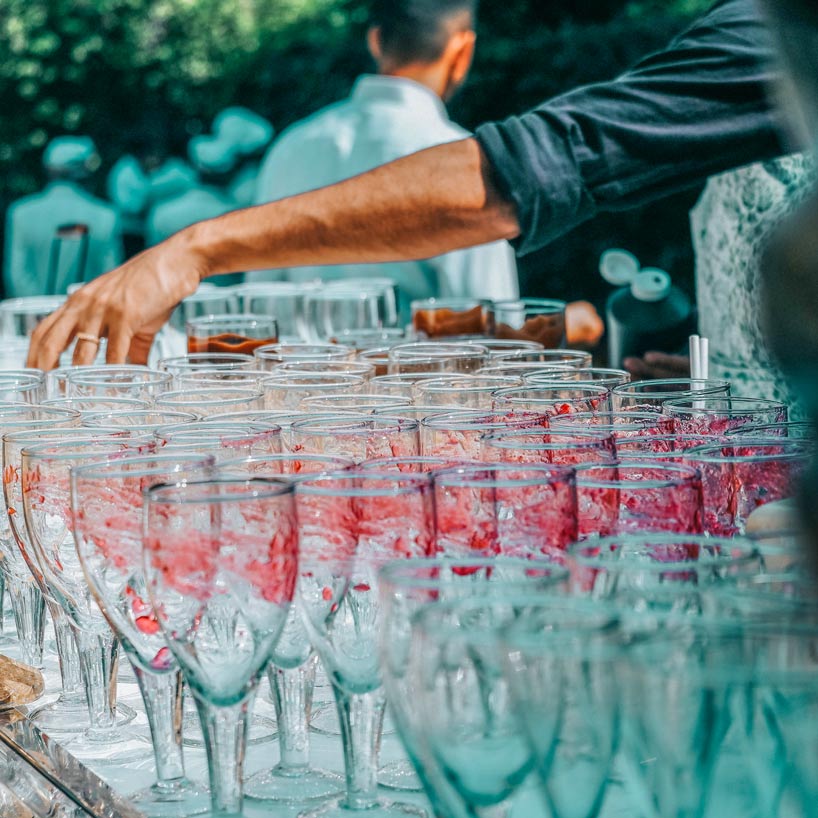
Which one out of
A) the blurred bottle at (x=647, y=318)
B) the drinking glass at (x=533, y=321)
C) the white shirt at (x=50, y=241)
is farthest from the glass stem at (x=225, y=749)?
the white shirt at (x=50, y=241)

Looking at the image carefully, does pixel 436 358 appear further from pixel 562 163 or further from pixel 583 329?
pixel 583 329

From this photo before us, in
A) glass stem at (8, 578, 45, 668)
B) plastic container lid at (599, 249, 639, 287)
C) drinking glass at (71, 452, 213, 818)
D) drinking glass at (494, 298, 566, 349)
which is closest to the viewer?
drinking glass at (71, 452, 213, 818)

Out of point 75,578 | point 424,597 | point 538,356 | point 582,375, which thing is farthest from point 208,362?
point 424,597

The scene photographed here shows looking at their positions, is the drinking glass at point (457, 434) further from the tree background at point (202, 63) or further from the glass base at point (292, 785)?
the tree background at point (202, 63)

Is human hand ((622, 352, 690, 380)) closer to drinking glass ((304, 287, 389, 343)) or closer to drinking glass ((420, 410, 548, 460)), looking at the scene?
drinking glass ((304, 287, 389, 343))

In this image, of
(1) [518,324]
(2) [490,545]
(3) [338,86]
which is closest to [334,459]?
(2) [490,545]

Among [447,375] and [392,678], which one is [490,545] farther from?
[447,375]

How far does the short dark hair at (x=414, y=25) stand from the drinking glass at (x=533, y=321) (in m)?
→ 2.23

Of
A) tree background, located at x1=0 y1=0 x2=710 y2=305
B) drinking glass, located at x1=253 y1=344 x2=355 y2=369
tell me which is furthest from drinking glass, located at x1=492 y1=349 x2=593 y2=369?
tree background, located at x1=0 y1=0 x2=710 y2=305

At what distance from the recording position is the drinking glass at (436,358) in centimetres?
177

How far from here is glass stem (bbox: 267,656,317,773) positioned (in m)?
1.06

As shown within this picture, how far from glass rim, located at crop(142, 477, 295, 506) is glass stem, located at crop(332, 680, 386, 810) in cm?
16

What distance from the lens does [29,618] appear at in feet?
4.95

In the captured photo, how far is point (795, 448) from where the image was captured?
3.47 ft
